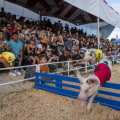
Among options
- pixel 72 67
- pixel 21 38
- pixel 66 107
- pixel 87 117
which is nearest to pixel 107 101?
pixel 87 117

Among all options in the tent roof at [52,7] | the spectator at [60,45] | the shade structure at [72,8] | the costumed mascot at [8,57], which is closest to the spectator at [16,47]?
the costumed mascot at [8,57]

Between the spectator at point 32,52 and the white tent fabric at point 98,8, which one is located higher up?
the white tent fabric at point 98,8

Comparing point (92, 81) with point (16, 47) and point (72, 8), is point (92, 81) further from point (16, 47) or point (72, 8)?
point (72, 8)

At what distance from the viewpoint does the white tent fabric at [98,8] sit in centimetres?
566

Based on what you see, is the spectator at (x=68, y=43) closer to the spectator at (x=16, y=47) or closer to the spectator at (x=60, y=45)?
the spectator at (x=60, y=45)

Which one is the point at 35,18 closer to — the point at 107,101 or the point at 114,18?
the point at 114,18

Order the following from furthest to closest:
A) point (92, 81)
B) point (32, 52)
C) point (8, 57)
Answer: point (32, 52) → point (8, 57) → point (92, 81)

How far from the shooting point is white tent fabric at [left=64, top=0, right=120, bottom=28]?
5659mm

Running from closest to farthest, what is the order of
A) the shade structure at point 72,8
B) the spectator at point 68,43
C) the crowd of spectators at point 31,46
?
the crowd of spectators at point 31,46
the shade structure at point 72,8
the spectator at point 68,43

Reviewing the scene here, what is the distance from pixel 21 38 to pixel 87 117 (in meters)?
4.43

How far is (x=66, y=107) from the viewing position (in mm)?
2910

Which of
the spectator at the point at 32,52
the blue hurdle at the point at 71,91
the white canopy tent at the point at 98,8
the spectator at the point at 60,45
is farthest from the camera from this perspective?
the spectator at the point at 60,45

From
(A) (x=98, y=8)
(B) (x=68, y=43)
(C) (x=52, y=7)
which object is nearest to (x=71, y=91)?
(B) (x=68, y=43)

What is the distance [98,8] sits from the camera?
671 centimetres
